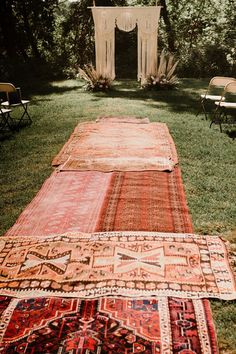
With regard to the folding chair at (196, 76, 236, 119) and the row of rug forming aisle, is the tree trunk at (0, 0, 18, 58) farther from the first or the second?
the row of rug forming aisle

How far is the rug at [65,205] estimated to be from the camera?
389cm

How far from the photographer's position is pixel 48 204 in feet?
14.6

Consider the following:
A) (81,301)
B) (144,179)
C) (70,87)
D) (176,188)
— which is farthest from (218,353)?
(70,87)

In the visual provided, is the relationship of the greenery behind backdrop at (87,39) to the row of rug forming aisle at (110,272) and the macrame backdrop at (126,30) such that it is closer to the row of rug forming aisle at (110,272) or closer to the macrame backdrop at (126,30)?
the macrame backdrop at (126,30)

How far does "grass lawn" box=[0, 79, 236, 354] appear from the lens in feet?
13.2

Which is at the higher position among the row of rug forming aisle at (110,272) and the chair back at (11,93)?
the chair back at (11,93)

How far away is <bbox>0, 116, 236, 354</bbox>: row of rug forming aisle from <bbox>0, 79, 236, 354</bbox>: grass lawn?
0.17 meters

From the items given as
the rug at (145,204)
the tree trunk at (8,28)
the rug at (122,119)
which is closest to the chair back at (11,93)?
the rug at (122,119)

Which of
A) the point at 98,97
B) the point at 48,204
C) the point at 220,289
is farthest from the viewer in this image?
the point at 98,97

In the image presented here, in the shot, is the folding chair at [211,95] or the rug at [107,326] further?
the folding chair at [211,95]

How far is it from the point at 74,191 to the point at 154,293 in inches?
88.0

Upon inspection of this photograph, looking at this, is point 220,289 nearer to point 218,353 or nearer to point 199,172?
point 218,353

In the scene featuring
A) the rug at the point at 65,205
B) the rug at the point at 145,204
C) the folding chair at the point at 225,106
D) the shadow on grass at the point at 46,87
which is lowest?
the rug at the point at 65,205

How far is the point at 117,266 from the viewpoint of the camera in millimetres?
3201
